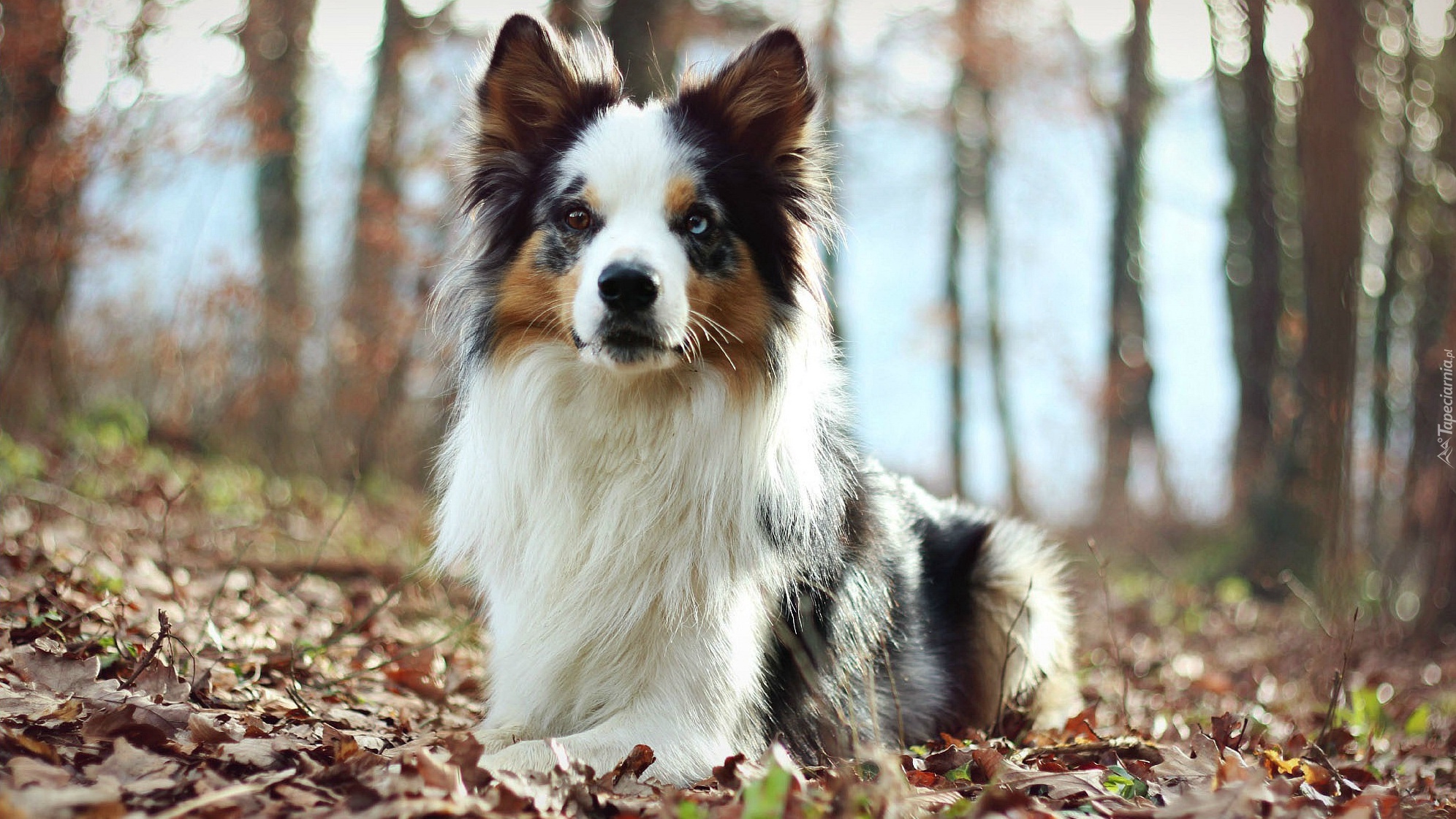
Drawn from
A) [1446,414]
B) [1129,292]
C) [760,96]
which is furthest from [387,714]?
[1129,292]

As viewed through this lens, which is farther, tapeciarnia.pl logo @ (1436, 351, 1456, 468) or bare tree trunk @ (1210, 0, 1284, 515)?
bare tree trunk @ (1210, 0, 1284, 515)

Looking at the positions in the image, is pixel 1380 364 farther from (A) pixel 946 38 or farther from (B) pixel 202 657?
(B) pixel 202 657

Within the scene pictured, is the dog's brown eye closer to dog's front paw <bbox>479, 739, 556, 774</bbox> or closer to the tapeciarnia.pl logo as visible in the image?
dog's front paw <bbox>479, 739, 556, 774</bbox>

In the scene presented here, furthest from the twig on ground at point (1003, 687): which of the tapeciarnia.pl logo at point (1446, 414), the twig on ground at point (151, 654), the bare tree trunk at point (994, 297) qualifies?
the bare tree trunk at point (994, 297)

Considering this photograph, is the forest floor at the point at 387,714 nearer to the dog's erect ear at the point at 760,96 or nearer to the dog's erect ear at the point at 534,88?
the dog's erect ear at the point at 534,88

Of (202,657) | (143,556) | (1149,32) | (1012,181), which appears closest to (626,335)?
(202,657)

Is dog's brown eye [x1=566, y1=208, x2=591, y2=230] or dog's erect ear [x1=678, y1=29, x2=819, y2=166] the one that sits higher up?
dog's erect ear [x1=678, y1=29, x2=819, y2=166]

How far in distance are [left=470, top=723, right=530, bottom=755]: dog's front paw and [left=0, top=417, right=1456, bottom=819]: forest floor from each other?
135 mm

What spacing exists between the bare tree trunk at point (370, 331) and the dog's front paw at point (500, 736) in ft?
24.2

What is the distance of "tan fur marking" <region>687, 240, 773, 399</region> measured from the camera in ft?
11.5

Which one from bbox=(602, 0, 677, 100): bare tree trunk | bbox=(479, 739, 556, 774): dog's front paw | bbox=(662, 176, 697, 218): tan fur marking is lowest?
bbox=(479, 739, 556, 774): dog's front paw

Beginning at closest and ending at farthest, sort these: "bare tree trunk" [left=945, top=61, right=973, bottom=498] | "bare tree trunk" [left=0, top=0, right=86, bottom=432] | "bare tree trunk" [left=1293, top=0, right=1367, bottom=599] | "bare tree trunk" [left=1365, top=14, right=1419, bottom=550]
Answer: "bare tree trunk" [left=1293, top=0, right=1367, bottom=599] < "bare tree trunk" [left=0, top=0, right=86, bottom=432] < "bare tree trunk" [left=1365, top=14, right=1419, bottom=550] < "bare tree trunk" [left=945, top=61, right=973, bottom=498]

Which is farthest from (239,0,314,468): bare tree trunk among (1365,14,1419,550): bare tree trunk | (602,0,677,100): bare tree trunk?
(1365,14,1419,550): bare tree trunk

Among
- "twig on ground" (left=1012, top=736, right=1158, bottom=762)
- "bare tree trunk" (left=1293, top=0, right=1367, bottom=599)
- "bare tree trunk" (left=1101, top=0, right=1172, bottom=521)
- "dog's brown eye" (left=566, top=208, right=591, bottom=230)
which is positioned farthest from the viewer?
"bare tree trunk" (left=1101, top=0, right=1172, bottom=521)
